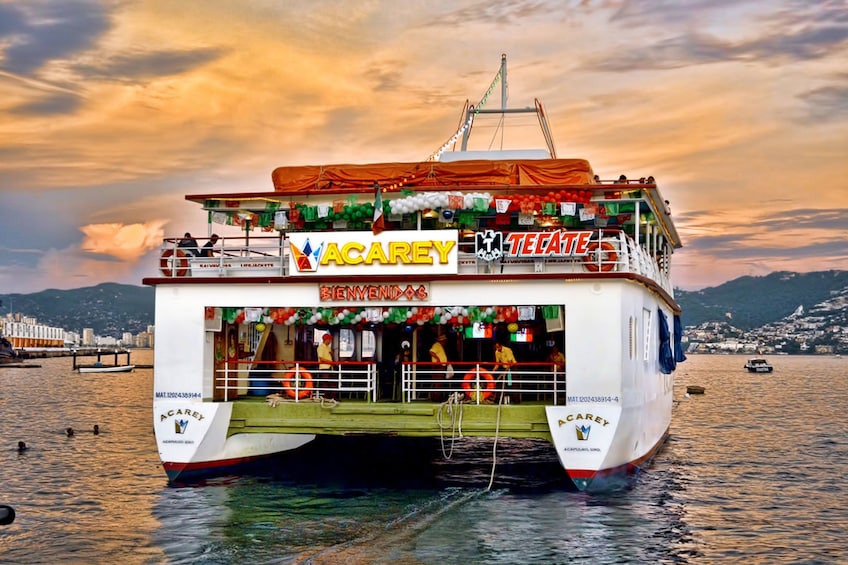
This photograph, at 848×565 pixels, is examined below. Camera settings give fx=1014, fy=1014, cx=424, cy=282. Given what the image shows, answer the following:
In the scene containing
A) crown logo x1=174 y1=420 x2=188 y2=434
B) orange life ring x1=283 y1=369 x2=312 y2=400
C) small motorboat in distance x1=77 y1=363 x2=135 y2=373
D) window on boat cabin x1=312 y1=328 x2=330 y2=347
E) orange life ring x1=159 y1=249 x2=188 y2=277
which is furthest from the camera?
small motorboat in distance x1=77 y1=363 x2=135 y2=373

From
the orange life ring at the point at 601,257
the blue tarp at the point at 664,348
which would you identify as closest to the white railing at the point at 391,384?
the orange life ring at the point at 601,257

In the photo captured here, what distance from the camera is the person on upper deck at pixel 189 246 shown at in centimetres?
2266

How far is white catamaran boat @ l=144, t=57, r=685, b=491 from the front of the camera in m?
20.4

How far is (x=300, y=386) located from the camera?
23500mm

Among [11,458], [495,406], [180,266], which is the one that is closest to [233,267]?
[180,266]

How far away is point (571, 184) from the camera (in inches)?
928

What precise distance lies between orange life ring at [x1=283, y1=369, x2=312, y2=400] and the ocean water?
6.50 ft

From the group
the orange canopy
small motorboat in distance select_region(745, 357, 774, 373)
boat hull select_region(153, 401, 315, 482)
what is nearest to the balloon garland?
boat hull select_region(153, 401, 315, 482)

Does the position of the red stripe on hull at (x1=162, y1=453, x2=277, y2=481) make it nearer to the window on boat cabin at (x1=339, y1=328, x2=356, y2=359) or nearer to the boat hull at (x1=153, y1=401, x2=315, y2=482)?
the boat hull at (x1=153, y1=401, x2=315, y2=482)

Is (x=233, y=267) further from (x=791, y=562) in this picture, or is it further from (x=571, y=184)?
(x=791, y=562)

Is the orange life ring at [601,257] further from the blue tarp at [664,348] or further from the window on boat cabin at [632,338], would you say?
the blue tarp at [664,348]

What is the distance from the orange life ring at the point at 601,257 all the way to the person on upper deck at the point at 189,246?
866 centimetres

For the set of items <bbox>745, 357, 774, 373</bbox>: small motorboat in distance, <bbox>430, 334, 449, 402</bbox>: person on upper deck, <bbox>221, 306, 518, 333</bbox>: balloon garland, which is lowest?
<bbox>745, 357, 774, 373</bbox>: small motorboat in distance

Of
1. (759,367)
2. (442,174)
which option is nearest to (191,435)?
(442,174)
